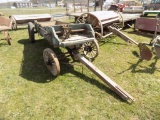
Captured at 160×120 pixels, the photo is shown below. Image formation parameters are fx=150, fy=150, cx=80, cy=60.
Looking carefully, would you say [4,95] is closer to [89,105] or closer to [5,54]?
[89,105]

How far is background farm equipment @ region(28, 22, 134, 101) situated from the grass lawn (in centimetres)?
23

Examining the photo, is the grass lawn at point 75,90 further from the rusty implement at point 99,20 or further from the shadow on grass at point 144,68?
the rusty implement at point 99,20

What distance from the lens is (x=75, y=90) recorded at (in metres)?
4.17

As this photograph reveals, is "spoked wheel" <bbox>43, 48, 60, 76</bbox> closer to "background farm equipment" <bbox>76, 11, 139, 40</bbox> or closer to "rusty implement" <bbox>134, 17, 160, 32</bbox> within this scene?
"background farm equipment" <bbox>76, 11, 139, 40</bbox>

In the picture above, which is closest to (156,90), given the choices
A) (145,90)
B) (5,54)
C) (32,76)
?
(145,90)

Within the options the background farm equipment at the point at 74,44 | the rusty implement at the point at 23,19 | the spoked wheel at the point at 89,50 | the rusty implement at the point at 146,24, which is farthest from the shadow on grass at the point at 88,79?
the rusty implement at the point at 23,19

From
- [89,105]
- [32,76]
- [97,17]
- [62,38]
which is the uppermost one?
[97,17]

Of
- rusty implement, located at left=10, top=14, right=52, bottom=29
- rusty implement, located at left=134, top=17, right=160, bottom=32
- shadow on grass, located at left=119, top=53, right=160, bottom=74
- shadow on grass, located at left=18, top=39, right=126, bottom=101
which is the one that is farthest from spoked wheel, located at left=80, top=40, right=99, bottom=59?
rusty implement, located at left=10, top=14, right=52, bottom=29

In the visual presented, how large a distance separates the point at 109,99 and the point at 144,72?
6.43 ft

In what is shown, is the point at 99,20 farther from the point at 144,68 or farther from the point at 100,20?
the point at 144,68

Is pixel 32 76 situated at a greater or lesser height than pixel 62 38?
→ lesser

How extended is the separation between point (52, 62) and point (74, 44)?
89cm

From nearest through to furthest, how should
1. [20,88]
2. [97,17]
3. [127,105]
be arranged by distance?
[127,105] < [20,88] < [97,17]

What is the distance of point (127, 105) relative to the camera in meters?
3.61
